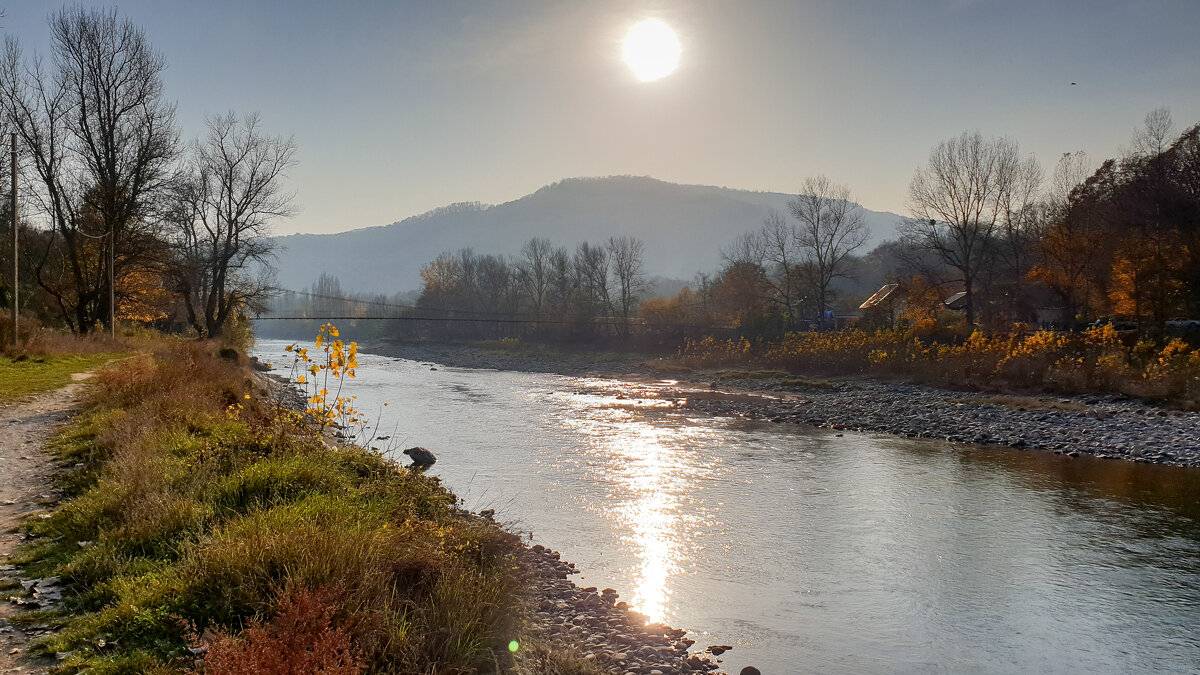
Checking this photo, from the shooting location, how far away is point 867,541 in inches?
428

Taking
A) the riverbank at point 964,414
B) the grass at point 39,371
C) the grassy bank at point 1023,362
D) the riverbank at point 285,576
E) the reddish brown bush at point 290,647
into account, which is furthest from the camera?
→ the grassy bank at point 1023,362

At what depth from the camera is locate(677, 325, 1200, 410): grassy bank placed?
2420 centimetres

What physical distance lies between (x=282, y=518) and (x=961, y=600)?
311 inches

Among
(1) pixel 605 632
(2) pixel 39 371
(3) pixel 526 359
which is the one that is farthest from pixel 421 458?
(3) pixel 526 359

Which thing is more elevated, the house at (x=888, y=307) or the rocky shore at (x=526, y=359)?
the house at (x=888, y=307)

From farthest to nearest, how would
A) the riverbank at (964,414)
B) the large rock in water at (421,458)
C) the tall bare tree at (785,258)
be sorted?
the tall bare tree at (785,258) < the riverbank at (964,414) < the large rock in water at (421,458)

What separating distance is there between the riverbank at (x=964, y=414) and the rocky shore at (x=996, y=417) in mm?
25

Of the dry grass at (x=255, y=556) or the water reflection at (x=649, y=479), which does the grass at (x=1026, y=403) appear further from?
the dry grass at (x=255, y=556)

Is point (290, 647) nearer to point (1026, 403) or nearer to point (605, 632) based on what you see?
point (605, 632)

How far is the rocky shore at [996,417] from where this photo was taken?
1795 cm

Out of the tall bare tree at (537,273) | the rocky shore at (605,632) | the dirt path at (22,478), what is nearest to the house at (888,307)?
the rocky shore at (605,632)

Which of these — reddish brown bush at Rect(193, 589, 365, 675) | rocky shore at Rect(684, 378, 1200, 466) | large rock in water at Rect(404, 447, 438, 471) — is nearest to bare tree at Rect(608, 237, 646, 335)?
rocky shore at Rect(684, 378, 1200, 466)

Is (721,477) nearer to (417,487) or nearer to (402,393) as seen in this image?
(417,487)

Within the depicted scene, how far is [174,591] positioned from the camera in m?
5.40
